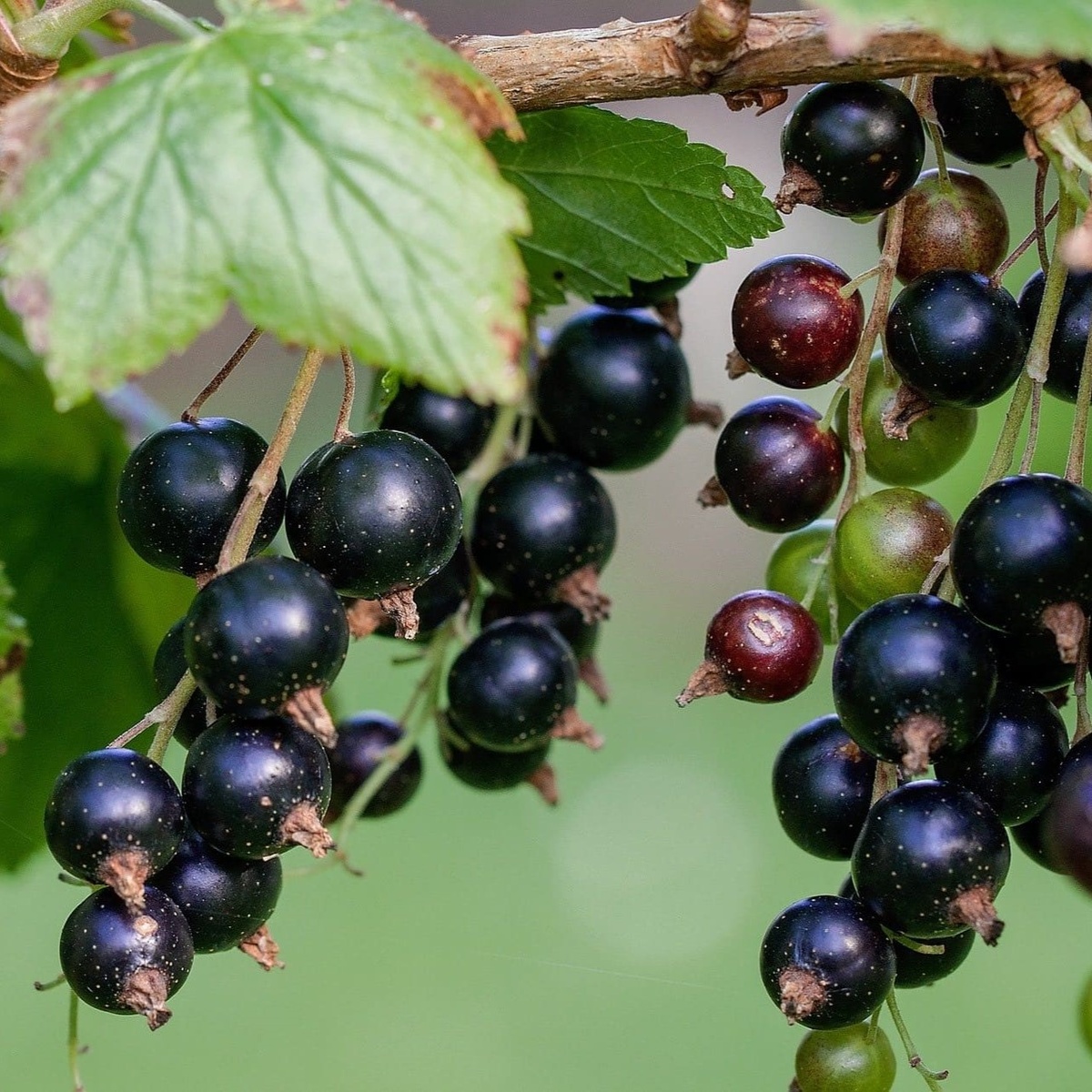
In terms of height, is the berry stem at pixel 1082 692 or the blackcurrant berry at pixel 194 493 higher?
the blackcurrant berry at pixel 194 493

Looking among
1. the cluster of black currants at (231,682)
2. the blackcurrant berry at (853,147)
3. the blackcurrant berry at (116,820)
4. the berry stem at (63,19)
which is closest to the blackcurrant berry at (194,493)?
the cluster of black currants at (231,682)

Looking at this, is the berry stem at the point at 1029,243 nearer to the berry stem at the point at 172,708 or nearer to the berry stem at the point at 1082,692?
the berry stem at the point at 1082,692

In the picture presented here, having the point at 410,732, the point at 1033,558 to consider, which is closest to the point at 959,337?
the point at 1033,558

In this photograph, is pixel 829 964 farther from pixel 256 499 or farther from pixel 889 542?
pixel 256 499

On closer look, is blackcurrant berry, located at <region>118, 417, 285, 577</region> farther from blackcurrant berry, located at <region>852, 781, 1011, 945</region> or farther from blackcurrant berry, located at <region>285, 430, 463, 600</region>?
blackcurrant berry, located at <region>852, 781, 1011, 945</region>

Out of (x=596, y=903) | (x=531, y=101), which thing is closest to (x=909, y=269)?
(x=531, y=101)
